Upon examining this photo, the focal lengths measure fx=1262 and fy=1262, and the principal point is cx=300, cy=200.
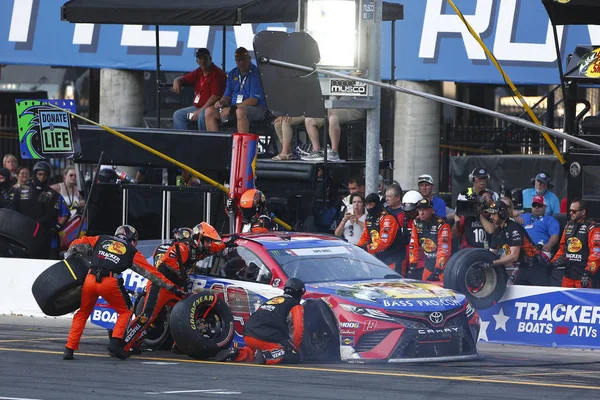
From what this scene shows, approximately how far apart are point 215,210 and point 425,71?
6.67 m

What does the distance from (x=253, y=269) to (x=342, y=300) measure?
1222mm

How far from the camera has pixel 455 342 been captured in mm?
12094

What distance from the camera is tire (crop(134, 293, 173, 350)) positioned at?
1291 centimetres

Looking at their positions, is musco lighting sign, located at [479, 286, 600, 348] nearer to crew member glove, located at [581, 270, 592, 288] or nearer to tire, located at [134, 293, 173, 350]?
crew member glove, located at [581, 270, 592, 288]

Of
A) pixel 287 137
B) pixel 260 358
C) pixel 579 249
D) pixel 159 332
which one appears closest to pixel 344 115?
pixel 287 137

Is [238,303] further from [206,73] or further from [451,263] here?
[206,73]

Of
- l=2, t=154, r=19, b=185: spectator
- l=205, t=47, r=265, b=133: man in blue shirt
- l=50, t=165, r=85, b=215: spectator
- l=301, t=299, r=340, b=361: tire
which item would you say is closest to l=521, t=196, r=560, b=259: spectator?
l=205, t=47, r=265, b=133: man in blue shirt

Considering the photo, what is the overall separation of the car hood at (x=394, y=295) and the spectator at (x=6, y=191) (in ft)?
23.2

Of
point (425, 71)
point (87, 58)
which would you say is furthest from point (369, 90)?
point (87, 58)

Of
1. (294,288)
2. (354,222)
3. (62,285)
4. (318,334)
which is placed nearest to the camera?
(294,288)

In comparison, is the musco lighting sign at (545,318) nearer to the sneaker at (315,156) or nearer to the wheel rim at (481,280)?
the wheel rim at (481,280)

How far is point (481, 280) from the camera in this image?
1426 cm

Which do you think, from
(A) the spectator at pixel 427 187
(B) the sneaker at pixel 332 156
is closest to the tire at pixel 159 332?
(A) the spectator at pixel 427 187

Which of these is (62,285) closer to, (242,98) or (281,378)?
(281,378)
